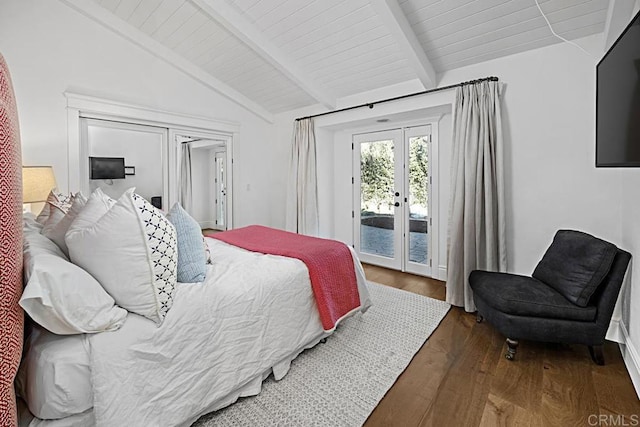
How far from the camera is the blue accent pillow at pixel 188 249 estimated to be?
1659 mm

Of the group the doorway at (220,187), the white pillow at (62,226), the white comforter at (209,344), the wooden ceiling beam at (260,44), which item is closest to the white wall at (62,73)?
the doorway at (220,187)

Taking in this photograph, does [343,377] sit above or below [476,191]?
below

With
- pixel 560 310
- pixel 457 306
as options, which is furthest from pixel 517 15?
pixel 457 306

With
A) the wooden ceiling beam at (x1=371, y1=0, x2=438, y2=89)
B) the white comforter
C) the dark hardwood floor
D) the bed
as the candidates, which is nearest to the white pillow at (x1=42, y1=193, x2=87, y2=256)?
the bed

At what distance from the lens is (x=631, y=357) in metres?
1.90

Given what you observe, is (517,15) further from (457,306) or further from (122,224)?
(122,224)

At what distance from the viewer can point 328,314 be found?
207 centimetres

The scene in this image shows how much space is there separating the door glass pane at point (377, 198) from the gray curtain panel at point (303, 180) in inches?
28.6

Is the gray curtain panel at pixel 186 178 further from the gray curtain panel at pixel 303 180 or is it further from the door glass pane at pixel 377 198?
the door glass pane at pixel 377 198

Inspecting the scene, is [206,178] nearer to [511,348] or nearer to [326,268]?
[326,268]

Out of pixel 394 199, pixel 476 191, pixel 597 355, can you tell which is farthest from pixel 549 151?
pixel 394 199

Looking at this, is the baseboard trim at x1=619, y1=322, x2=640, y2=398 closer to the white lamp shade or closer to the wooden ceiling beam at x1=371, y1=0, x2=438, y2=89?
the wooden ceiling beam at x1=371, y1=0, x2=438, y2=89

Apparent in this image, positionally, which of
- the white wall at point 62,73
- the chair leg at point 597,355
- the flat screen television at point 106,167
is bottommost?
the chair leg at point 597,355

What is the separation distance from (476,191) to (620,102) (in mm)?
1355
